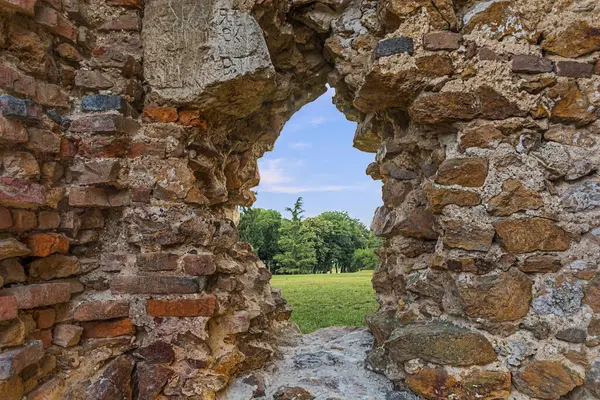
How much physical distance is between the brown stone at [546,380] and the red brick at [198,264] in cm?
139

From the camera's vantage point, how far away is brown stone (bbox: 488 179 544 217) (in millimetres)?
1582

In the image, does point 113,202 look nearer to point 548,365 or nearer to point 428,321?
point 428,321

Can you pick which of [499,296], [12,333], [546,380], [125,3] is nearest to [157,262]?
[12,333]

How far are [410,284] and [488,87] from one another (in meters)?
0.97

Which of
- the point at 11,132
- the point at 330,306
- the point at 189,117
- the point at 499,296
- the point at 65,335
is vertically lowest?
the point at 330,306

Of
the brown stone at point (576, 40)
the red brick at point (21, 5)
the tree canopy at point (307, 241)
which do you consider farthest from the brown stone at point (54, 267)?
the tree canopy at point (307, 241)

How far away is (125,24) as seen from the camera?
73.3 inches

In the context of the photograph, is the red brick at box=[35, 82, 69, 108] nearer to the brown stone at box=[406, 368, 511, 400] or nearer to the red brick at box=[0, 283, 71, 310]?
the red brick at box=[0, 283, 71, 310]

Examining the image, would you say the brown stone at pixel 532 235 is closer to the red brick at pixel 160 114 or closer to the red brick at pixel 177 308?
the red brick at pixel 177 308

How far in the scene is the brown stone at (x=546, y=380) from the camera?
4.75 ft

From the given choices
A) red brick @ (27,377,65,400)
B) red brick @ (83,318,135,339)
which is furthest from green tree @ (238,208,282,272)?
red brick @ (27,377,65,400)

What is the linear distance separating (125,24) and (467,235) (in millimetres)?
1905

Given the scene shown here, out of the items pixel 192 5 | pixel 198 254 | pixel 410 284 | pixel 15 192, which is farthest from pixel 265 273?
pixel 192 5

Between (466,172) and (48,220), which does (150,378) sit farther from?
(466,172)
